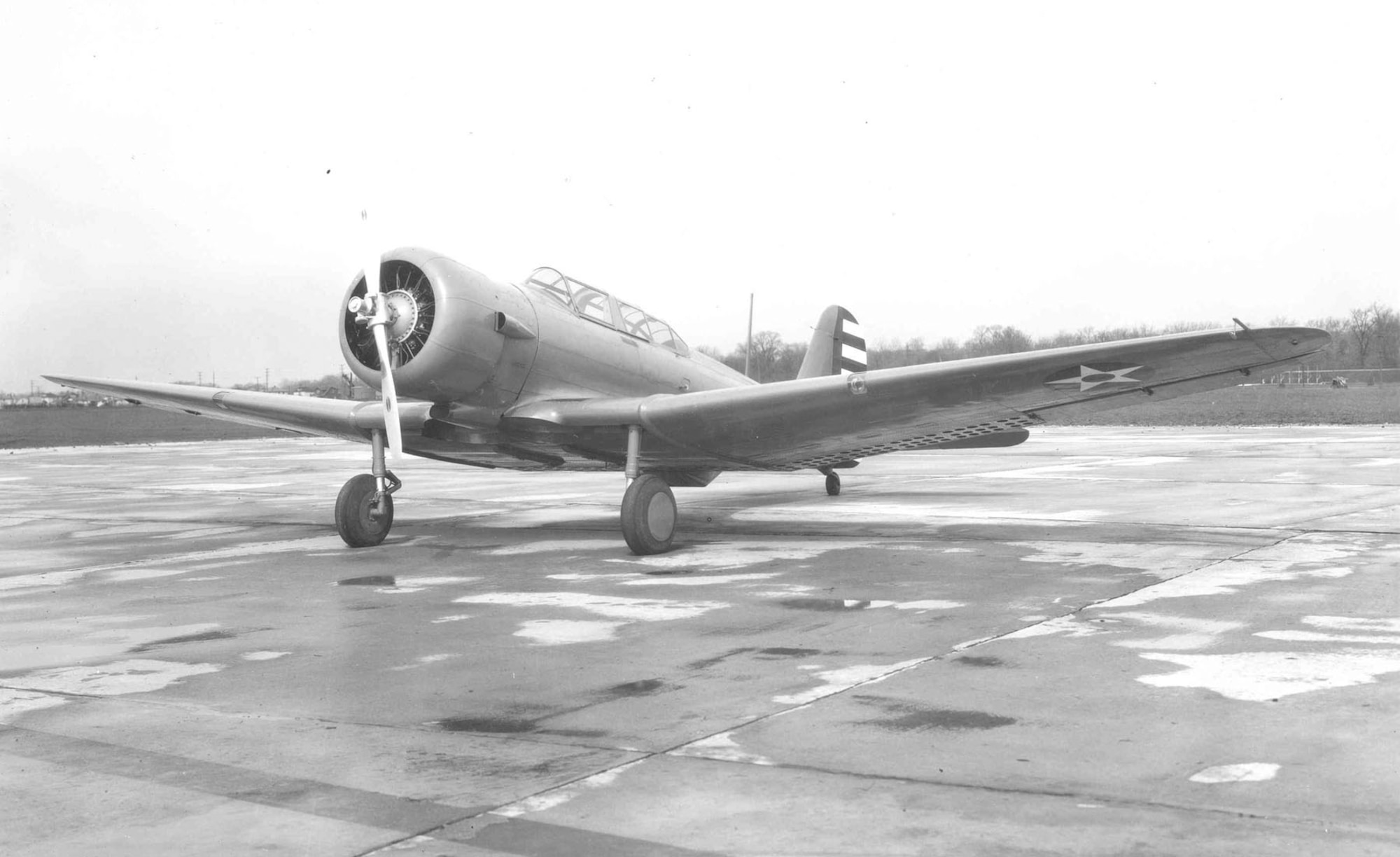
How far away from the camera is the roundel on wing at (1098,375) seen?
838 cm

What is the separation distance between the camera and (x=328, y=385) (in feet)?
44.8

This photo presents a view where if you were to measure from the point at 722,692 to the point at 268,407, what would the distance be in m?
9.02

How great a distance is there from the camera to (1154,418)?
4434 cm

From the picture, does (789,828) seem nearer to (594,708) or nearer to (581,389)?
(594,708)

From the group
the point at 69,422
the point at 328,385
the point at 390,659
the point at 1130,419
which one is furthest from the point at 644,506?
the point at 69,422

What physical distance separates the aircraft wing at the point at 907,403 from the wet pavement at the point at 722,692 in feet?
2.81

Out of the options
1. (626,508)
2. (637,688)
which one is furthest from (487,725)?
(626,508)

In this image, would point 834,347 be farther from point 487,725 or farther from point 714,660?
point 487,725

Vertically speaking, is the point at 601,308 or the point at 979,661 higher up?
the point at 601,308

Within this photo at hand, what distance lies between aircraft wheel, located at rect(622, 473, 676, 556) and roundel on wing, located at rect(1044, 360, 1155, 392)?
3.08 metres

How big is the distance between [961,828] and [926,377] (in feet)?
19.9

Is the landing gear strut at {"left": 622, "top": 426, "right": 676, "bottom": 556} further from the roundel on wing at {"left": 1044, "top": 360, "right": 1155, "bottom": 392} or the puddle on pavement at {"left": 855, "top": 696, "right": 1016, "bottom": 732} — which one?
the puddle on pavement at {"left": 855, "top": 696, "right": 1016, "bottom": 732}

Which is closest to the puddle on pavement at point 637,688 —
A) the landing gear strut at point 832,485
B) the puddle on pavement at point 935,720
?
the puddle on pavement at point 935,720

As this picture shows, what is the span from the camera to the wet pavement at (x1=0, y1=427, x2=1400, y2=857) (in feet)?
9.94
